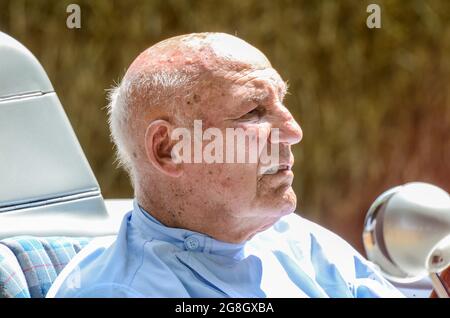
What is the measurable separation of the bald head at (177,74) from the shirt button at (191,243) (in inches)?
8.9

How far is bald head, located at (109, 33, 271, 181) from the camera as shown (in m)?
1.85

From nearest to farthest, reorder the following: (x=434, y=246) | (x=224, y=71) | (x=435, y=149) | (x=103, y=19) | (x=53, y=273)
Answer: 1. (x=434, y=246)
2. (x=224, y=71)
3. (x=53, y=273)
4. (x=103, y=19)
5. (x=435, y=149)

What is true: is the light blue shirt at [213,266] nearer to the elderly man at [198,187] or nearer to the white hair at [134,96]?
the elderly man at [198,187]

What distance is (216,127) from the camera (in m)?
1.85

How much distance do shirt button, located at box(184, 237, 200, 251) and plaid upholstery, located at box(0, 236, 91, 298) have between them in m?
0.39

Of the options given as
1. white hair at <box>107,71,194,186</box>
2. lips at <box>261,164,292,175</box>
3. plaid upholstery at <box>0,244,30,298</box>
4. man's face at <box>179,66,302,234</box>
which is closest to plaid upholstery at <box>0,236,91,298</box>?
plaid upholstery at <box>0,244,30,298</box>

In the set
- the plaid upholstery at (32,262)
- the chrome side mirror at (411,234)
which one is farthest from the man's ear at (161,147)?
the chrome side mirror at (411,234)

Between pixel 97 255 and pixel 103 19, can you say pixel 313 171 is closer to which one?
pixel 103 19

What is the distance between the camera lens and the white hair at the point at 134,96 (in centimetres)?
185

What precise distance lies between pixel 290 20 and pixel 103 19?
98 cm

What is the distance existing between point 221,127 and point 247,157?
85 mm

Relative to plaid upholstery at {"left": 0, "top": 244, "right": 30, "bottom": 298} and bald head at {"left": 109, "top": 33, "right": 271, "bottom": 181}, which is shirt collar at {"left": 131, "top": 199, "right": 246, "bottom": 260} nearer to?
bald head at {"left": 109, "top": 33, "right": 271, "bottom": 181}

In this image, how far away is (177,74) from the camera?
1.85m

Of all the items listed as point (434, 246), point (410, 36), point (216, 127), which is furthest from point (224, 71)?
point (410, 36)
